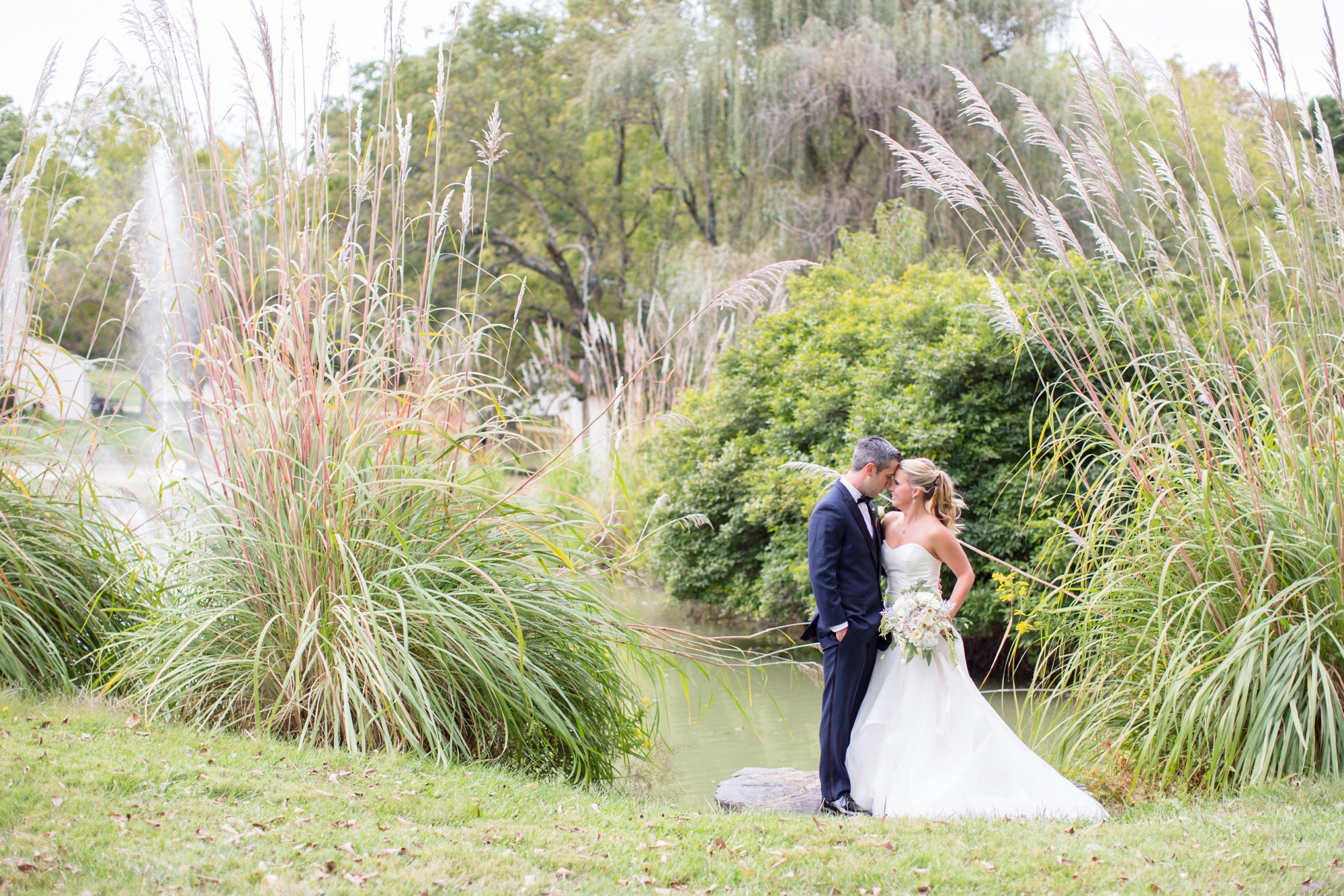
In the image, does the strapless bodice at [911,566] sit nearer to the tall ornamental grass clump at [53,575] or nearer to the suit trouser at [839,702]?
the suit trouser at [839,702]

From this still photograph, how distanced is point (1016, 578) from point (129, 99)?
5620 millimetres

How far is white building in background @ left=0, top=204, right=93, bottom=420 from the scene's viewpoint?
5.00 metres

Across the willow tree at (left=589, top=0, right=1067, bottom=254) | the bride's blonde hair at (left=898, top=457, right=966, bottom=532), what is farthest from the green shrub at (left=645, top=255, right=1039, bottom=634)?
the willow tree at (left=589, top=0, right=1067, bottom=254)

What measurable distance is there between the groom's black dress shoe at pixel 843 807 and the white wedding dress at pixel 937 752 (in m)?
0.03

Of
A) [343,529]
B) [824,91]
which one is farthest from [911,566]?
[824,91]

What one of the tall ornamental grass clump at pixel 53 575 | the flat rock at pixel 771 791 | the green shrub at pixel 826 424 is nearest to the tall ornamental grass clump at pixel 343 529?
the tall ornamental grass clump at pixel 53 575

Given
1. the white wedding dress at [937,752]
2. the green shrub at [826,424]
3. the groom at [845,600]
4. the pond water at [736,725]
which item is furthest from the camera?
the green shrub at [826,424]

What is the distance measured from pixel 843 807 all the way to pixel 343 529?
99.2 inches

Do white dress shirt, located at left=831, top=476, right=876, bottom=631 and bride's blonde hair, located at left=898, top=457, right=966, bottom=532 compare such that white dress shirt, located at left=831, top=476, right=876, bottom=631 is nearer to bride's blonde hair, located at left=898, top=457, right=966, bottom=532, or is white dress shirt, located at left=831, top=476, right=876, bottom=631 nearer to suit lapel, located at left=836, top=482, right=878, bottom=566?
suit lapel, located at left=836, top=482, right=878, bottom=566

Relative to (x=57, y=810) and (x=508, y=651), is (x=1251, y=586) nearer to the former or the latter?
(x=508, y=651)

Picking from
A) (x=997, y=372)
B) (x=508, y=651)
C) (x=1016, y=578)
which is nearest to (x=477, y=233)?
(x=997, y=372)

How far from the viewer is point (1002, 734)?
4.39 metres

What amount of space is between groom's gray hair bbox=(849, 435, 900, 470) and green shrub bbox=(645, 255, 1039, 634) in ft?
6.62

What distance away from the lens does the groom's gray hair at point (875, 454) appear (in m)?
4.75
